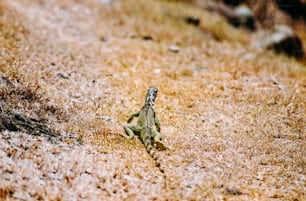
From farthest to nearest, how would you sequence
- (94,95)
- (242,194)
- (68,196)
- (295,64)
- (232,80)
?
(295,64) < (232,80) < (94,95) < (242,194) < (68,196)

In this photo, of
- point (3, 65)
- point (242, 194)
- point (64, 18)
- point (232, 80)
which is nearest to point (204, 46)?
point (232, 80)

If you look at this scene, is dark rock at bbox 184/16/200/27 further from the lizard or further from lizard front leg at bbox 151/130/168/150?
lizard front leg at bbox 151/130/168/150

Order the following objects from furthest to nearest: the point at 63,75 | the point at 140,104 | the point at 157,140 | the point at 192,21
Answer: the point at 192,21 < the point at 63,75 < the point at 140,104 < the point at 157,140

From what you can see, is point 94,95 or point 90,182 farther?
point 94,95

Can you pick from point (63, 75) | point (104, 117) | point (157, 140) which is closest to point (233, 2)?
point (63, 75)

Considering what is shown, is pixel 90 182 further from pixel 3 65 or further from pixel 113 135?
pixel 3 65

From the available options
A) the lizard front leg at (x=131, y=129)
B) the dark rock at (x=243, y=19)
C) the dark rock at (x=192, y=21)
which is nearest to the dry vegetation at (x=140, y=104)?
the lizard front leg at (x=131, y=129)

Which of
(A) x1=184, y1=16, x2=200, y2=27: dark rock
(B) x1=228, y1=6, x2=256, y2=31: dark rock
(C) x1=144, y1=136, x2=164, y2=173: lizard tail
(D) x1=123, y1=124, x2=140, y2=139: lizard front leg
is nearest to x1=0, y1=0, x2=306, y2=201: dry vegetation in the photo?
(C) x1=144, y1=136, x2=164, y2=173: lizard tail

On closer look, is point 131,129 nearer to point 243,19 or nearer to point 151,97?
point 151,97
